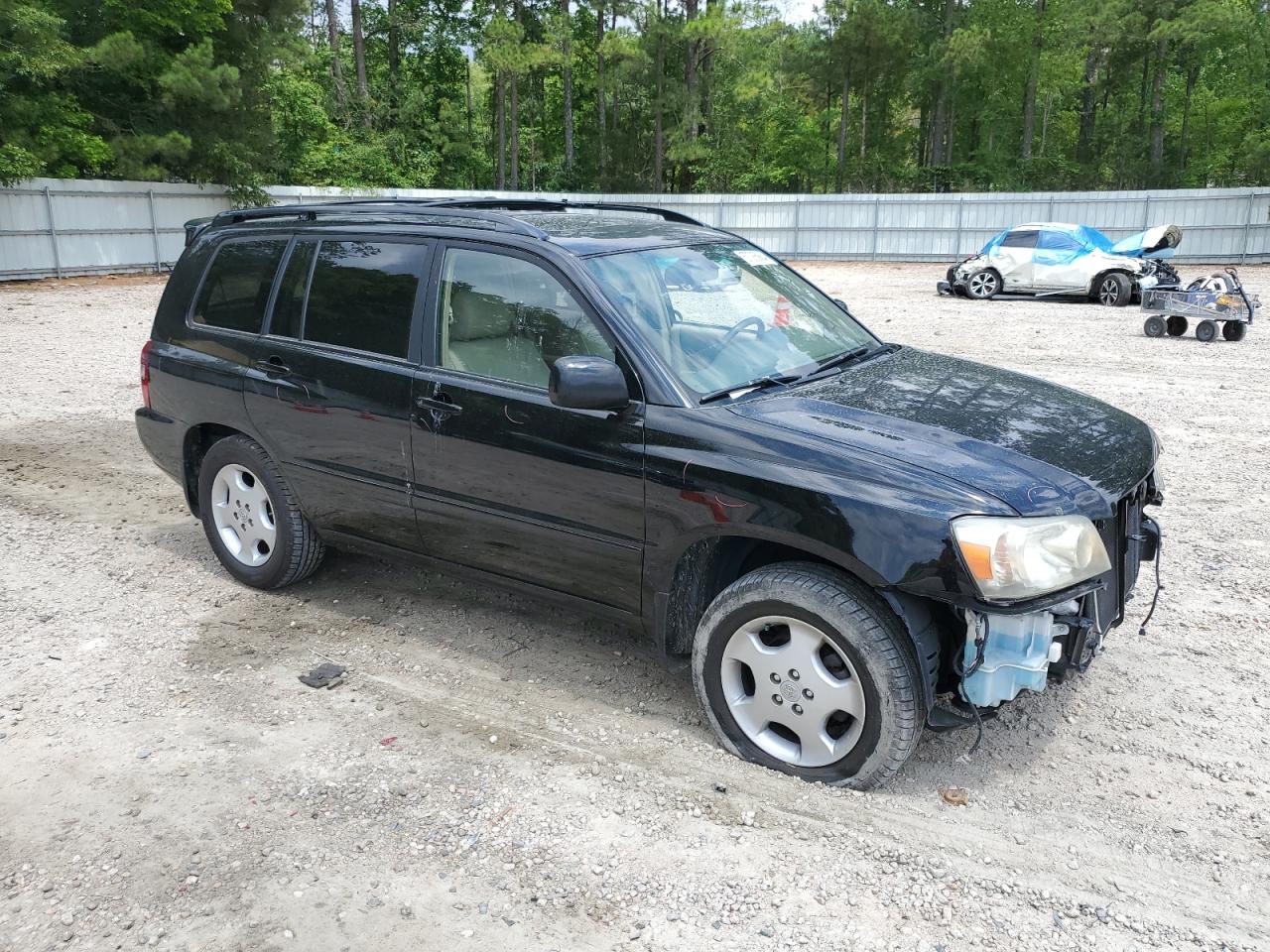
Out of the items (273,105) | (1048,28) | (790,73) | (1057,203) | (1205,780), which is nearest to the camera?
(1205,780)

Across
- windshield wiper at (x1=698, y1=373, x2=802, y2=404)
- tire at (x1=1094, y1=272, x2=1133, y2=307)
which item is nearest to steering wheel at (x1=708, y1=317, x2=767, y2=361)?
windshield wiper at (x1=698, y1=373, x2=802, y2=404)

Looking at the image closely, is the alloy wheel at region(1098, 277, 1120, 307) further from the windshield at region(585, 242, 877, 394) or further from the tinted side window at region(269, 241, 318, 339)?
the tinted side window at region(269, 241, 318, 339)

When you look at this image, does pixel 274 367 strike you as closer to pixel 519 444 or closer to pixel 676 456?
pixel 519 444

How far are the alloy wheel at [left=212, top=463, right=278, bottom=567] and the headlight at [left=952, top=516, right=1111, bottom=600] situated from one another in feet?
11.3

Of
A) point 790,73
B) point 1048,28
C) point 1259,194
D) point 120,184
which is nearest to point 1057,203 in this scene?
point 1259,194

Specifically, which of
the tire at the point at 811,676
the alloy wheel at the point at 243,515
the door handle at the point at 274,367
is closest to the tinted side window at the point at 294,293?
the door handle at the point at 274,367

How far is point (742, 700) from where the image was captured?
361 centimetres

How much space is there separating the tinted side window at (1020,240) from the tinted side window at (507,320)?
18.4m

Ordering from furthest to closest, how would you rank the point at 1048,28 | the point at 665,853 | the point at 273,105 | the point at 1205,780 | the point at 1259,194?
the point at 1048,28 → the point at 273,105 → the point at 1259,194 → the point at 1205,780 → the point at 665,853

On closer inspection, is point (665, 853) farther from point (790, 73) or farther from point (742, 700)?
point (790, 73)

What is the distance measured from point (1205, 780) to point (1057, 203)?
100ft

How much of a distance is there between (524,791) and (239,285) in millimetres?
3047

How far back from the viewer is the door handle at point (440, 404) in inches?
163

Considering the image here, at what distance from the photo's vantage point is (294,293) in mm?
4812
